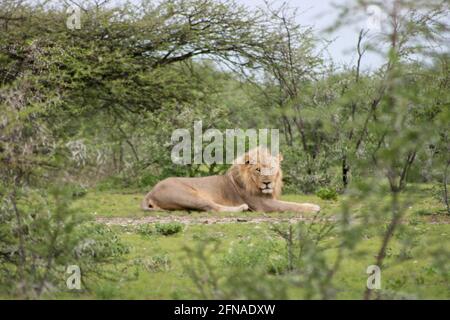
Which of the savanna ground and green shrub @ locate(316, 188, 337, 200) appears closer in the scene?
the savanna ground

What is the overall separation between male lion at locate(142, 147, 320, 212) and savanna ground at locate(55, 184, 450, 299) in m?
0.37

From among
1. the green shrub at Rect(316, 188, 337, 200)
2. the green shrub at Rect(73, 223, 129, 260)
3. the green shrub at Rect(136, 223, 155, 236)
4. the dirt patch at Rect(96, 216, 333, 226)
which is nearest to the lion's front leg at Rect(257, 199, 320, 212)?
the dirt patch at Rect(96, 216, 333, 226)

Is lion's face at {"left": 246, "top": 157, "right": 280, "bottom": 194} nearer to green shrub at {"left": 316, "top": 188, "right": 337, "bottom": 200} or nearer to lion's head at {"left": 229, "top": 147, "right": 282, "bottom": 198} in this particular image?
lion's head at {"left": 229, "top": 147, "right": 282, "bottom": 198}

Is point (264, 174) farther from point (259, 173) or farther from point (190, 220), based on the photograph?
point (190, 220)

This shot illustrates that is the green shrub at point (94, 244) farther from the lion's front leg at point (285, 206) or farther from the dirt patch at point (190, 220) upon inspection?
the lion's front leg at point (285, 206)

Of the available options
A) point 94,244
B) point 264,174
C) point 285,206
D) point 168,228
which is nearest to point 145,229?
point 168,228

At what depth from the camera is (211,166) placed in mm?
17297

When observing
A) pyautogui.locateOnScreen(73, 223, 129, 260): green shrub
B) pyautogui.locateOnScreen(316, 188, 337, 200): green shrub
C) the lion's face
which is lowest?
pyautogui.locateOnScreen(73, 223, 129, 260): green shrub

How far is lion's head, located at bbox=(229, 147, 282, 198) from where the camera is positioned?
41.7 feet

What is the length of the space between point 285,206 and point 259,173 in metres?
0.70

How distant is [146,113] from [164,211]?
6.84m

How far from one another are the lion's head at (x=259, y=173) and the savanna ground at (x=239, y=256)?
52cm

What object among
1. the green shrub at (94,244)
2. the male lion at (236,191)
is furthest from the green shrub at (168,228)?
the male lion at (236,191)
